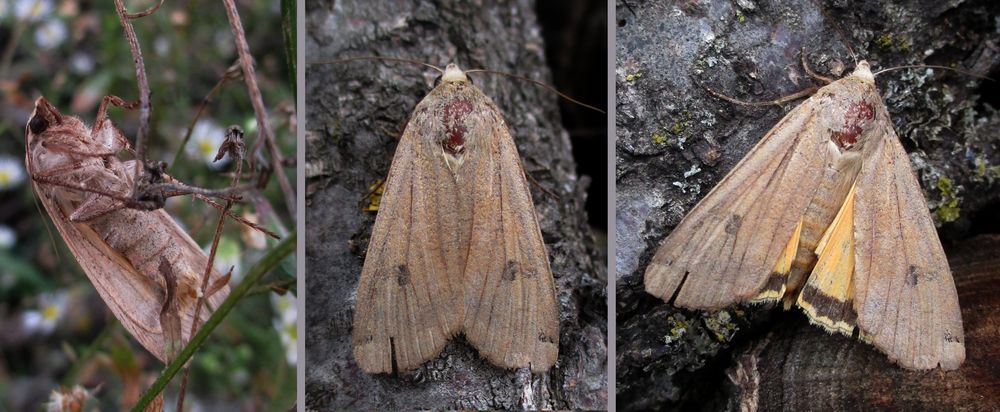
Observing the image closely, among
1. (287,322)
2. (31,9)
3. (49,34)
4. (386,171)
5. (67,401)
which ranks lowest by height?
(287,322)

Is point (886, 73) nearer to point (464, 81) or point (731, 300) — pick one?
point (731, 300)

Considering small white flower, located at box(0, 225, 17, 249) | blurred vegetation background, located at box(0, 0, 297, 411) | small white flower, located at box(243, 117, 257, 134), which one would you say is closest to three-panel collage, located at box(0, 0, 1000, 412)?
small white flower, located at box(243, 117, 257, 134)

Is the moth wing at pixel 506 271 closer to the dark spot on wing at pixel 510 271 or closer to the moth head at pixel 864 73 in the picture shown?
the dark spot on wing at pixel 510 271

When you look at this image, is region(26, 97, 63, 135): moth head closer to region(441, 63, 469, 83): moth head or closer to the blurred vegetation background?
the blurred vegetation background

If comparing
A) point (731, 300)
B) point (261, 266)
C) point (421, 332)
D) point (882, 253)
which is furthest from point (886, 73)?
point (261, 266)

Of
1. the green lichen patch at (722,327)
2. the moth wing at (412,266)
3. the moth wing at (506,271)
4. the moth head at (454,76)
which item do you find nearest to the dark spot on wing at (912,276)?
the green lichen patch at (722,327)

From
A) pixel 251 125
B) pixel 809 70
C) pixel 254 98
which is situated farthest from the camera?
pixel 251 125

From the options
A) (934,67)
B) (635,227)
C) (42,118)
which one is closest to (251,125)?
(42,118)

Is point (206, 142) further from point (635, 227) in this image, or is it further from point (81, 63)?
point (635, 227)
